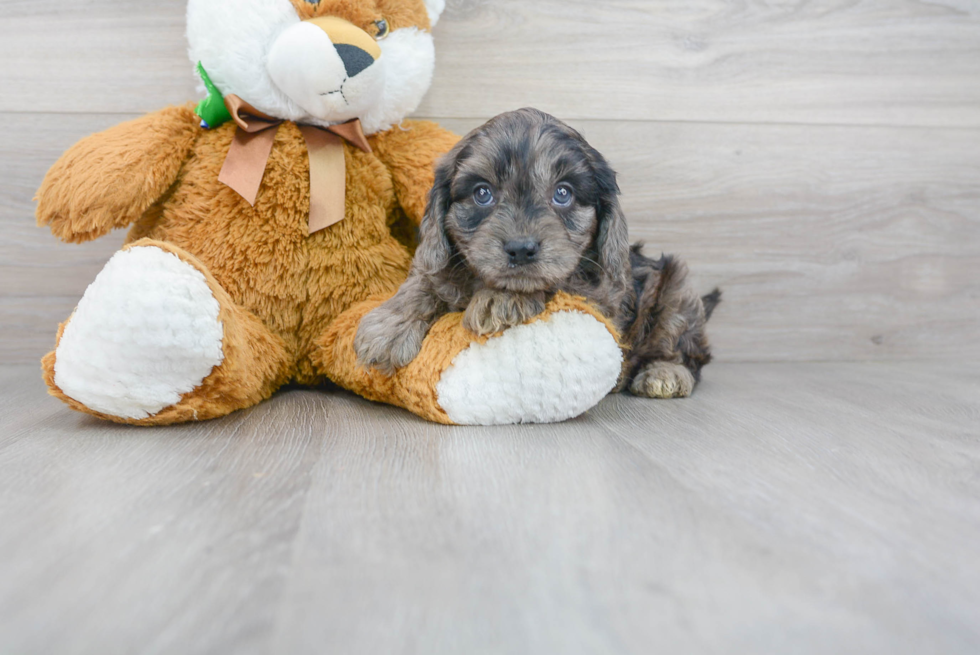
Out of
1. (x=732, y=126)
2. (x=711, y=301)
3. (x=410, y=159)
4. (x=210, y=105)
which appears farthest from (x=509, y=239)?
(x=732, y=126)

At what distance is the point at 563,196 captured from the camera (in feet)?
5.31

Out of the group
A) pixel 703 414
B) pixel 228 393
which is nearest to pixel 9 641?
pixel 228 393

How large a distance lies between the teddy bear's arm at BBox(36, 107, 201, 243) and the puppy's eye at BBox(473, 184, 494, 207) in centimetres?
85

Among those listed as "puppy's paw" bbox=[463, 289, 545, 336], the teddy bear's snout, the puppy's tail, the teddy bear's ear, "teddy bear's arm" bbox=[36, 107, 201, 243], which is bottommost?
the puppy's tail

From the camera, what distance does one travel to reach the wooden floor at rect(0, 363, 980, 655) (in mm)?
749

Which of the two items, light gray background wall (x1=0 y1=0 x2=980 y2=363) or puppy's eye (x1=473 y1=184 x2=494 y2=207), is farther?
light gray background wall (x1=0 y1=0 x2=980 y2=363)

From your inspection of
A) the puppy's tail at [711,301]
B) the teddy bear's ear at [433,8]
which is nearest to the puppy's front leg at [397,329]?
the teddy bear's ear at [433,8]

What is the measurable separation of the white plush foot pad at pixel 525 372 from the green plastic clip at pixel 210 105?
978 millimetres

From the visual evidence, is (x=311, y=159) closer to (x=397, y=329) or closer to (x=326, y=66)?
(x=326, y=66)

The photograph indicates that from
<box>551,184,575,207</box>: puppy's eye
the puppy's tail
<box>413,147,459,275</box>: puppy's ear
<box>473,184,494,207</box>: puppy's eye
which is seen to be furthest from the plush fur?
the puppy's tail

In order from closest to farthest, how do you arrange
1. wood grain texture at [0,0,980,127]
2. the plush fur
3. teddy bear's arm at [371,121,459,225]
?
the plush fur, teddy bear's arm at [371,121,459,225], wood grain texture at [0,0,980,127]

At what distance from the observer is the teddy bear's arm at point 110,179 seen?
1.70m

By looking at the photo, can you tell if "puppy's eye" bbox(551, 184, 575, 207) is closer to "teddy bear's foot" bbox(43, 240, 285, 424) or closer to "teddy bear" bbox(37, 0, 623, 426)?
"teddy bear" bbox(37, 0, 623, 426)

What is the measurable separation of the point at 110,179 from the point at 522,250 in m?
1.07
